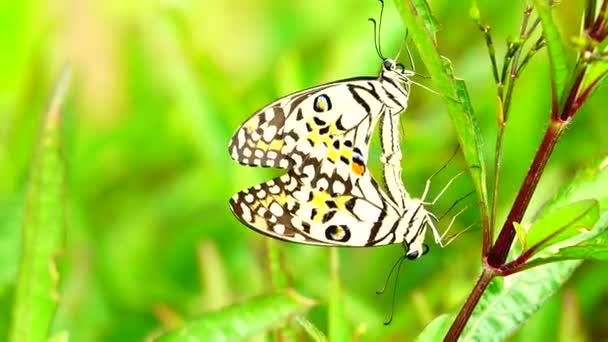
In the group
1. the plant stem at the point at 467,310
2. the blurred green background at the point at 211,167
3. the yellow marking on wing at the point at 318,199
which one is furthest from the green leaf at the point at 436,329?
the blurred green background at the point at 211,167

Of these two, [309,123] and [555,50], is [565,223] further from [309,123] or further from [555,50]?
[309,123]

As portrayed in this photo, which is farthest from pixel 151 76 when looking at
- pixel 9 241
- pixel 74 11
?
pixel 9 241

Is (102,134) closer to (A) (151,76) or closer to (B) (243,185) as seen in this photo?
(A) (151,76)

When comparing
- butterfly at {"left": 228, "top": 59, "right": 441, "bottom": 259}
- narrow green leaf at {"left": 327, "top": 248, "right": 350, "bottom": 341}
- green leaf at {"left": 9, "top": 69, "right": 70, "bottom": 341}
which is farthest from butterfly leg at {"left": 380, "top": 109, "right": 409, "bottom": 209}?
green leaf at {"left": 9, "top": 69, "right": 70, "bottom": 341}

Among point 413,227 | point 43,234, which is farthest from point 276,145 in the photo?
point 43,234

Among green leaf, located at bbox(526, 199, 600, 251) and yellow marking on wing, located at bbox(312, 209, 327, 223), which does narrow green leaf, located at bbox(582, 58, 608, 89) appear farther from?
yellow marking on wing, located at bbox(312, 209, 327, 223)
